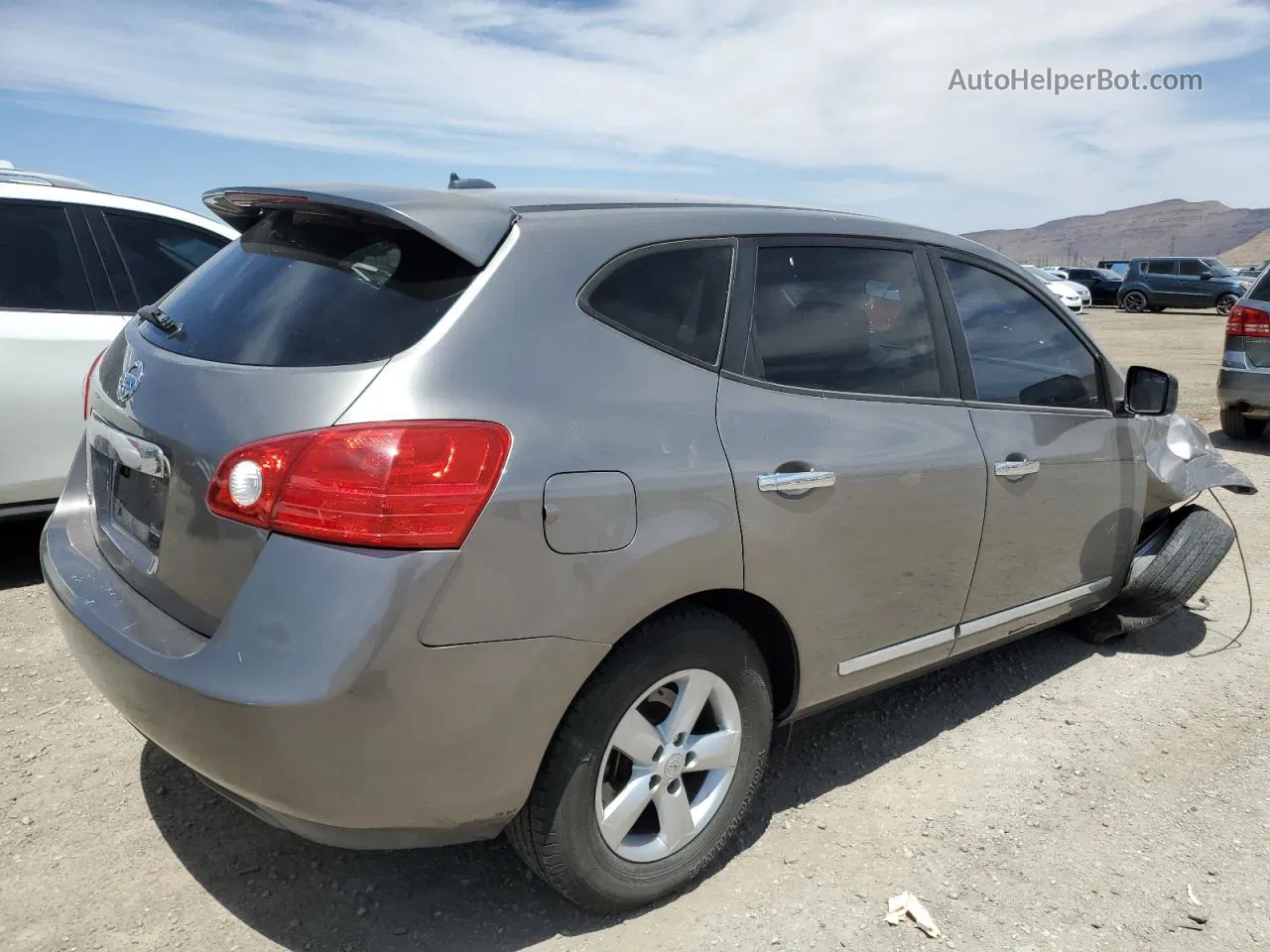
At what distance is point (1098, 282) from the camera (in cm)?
3703

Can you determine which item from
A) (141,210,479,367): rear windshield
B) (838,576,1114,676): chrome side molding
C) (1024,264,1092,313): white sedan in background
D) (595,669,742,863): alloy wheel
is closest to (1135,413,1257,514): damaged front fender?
(838,576,1114,676): chrome side molding

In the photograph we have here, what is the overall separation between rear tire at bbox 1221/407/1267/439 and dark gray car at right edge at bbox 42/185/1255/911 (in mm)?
7090

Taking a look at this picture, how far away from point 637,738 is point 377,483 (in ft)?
2.94

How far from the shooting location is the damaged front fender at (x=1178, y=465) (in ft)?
13.5

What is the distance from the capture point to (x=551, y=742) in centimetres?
229

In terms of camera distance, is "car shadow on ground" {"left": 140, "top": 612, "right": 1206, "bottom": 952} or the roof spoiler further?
"car shadow on ground" {"left": 140, "top": 612, "right": 1206, "bottom": 952}

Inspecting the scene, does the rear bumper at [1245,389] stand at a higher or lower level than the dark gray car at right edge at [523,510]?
lower

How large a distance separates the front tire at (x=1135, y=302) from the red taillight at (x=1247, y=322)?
26.4 m

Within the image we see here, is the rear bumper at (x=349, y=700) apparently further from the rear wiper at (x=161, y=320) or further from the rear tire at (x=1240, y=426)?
the rear tire at (x=1240, y=426)

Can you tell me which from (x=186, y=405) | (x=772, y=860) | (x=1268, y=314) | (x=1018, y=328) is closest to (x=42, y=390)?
(x=186, y=405)

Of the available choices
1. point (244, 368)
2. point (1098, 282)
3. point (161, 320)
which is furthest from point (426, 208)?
point (1098, 282)

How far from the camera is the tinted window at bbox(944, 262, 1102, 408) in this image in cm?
338

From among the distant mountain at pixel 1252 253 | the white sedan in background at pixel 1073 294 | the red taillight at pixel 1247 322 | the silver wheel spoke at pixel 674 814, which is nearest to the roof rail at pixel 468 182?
the silver wheel spoke at pixel 674 814

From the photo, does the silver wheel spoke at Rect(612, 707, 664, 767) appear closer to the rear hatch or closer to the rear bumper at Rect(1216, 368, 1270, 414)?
the rear hatch
